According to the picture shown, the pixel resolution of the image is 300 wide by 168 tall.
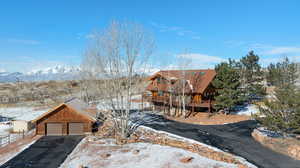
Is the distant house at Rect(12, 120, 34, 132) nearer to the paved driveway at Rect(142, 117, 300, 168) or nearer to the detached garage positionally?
the detached garage

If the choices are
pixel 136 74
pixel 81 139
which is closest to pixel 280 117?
pixel 136 74

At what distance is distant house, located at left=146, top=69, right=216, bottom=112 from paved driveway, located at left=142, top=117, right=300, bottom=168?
17.6 feet

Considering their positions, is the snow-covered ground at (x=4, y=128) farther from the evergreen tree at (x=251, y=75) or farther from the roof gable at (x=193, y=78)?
the evergreen tree at (x=251, y=75)

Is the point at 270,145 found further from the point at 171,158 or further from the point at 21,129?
the point at 21,129

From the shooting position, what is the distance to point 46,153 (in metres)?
16.0

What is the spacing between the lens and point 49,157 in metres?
15.2

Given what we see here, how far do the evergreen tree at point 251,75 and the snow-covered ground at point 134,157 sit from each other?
20.0 metres

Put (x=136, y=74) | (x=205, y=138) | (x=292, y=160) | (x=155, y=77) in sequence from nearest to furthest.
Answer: (x=292, y=160)
(x=205, y=138)
(x=136, y=74)
(x=155, y=77)

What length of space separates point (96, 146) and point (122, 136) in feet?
8.30

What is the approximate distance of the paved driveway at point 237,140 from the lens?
12.6 m

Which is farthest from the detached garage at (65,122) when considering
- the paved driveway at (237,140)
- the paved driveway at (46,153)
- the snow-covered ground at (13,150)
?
the paved driveway at (237,140)

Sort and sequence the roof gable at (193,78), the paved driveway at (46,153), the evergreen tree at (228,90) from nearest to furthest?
the paved driveway at (46,153)
the evergreen tree at (228,90)
the roof gable at (193,78)

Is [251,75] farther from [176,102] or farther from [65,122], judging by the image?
[65,122]

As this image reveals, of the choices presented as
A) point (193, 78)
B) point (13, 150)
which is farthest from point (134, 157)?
point (193, 78)
